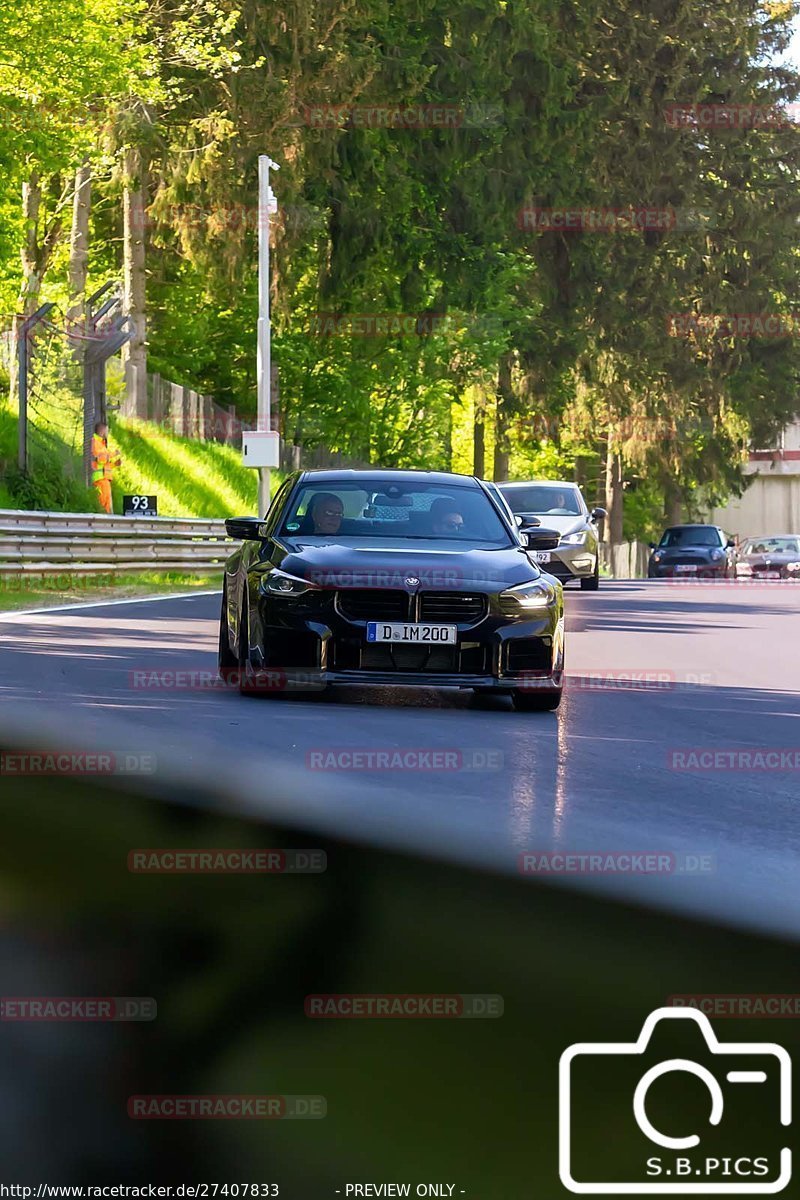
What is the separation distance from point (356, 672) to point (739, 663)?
21.1ft

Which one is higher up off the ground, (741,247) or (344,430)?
(741,247)

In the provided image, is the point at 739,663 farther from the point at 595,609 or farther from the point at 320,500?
the point at 595,609

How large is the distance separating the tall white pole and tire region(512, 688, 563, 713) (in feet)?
84.5

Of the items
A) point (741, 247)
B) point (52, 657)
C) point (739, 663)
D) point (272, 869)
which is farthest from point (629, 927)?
point (741, 247)

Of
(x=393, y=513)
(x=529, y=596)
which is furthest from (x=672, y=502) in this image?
(x=529, y=596)

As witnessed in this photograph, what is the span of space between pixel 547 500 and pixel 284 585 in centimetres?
2162

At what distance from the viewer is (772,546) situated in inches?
2445

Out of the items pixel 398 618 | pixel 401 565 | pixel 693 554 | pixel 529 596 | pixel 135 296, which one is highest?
pixel 135 296

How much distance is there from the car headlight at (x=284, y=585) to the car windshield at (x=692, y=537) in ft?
132

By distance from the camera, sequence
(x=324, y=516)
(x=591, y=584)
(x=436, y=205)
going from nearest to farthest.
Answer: (x=324, y=516), (x=591, y=584), (x=436, y=205)

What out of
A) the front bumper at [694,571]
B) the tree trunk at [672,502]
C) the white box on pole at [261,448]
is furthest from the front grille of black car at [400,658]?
the tree trunk at [672,502]

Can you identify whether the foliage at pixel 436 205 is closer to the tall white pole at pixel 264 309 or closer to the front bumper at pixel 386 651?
the tall white pole at pixel 264 309

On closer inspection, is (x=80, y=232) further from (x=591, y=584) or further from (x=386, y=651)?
(x=386, y=651)

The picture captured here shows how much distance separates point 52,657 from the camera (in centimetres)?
1645
